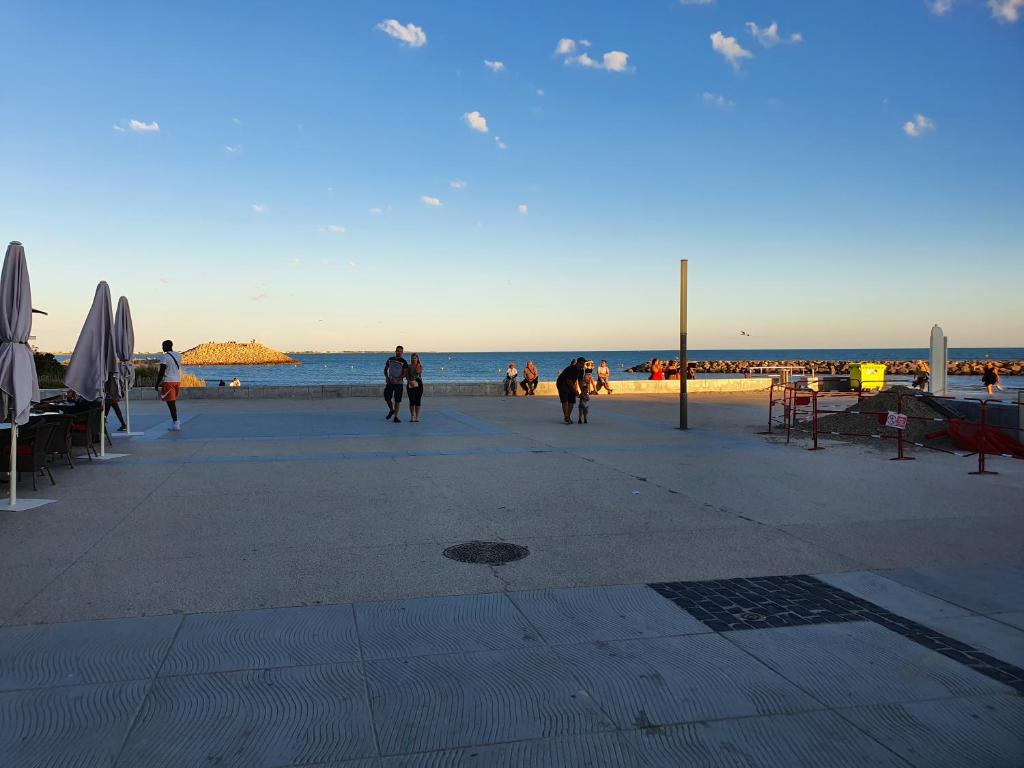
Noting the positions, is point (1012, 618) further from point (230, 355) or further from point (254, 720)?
point (230, 355)

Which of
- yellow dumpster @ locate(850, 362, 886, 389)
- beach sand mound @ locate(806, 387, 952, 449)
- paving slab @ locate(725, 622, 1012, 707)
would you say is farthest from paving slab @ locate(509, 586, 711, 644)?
yellow dumpster @ locate(850, 362, 886, 389)

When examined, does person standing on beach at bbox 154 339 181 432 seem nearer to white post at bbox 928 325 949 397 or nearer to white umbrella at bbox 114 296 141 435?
white umbrella at bbox 114 296 141 435

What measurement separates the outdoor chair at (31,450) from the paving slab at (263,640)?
5485mm

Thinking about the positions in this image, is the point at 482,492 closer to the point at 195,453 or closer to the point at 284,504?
the point at 284,504

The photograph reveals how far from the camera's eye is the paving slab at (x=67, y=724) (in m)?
3.20

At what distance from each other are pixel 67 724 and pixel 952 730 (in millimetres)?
3988

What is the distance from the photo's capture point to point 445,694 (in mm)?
3799

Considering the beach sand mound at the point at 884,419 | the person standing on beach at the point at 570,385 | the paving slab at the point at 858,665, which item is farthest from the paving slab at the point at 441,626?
the person standing on beach at the point at 570,385

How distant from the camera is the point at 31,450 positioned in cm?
898

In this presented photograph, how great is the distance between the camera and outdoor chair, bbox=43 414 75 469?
9.92 meters

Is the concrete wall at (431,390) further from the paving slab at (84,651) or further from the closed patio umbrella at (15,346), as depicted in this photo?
the paving slab at (84,651)

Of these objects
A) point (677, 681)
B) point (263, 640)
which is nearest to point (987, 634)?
point (677, 681)

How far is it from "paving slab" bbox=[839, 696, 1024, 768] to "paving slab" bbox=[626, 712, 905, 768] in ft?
0.36

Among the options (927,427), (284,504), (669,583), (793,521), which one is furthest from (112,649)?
(927,427)
